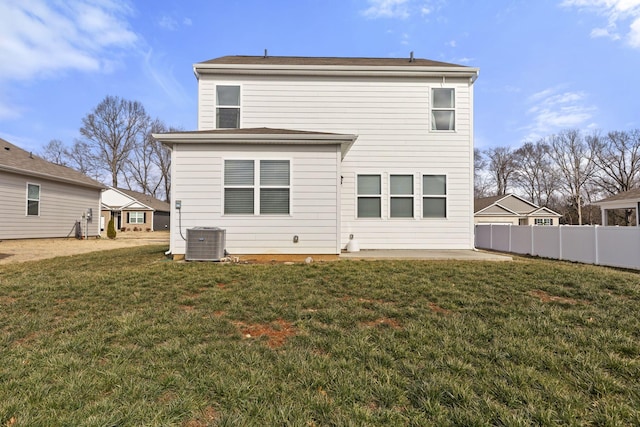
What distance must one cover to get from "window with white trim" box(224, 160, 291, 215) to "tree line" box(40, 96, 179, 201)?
116ft

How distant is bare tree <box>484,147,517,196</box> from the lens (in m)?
43.9

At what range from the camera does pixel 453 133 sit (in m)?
9.51

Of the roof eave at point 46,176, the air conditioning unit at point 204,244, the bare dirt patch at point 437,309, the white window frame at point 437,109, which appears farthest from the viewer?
the roof eave at point 46,176

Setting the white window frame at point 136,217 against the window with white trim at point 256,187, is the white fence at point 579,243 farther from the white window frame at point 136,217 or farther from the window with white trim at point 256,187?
the white window frame at point 136,217

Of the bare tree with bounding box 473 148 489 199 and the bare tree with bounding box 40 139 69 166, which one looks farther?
the bare tree with bounding box 473 148 489 199

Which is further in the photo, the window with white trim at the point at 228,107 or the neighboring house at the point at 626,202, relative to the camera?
the neighboring house at the point at 626,202

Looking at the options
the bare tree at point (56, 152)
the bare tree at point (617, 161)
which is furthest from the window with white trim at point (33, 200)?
the bare tree at point (617, 161)

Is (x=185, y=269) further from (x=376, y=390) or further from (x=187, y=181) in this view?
(x=376, y=390)

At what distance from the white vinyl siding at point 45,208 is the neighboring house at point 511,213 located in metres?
28.8

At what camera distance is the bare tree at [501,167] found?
43.9 m

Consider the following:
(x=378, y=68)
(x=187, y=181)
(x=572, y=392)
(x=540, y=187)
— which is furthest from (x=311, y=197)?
(x=540, y=187)

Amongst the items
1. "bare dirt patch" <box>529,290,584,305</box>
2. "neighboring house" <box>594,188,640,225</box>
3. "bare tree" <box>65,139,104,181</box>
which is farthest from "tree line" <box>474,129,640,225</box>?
"bare tree" <box>65,139,104,181</box>

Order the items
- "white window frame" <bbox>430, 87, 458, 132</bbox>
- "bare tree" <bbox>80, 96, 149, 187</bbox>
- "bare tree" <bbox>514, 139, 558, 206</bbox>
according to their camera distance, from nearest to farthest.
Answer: "white window frame" <bbox>430, 87, 458, 132</bbox>, "bare tree" <bbox>80, 96, 149, 187</bbox>, "bare tree" <bbox>514, 139, 558, 206</bbox>

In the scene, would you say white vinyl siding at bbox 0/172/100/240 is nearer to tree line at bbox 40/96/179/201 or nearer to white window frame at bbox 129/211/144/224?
white window frame at bbox 129/211/144/224
